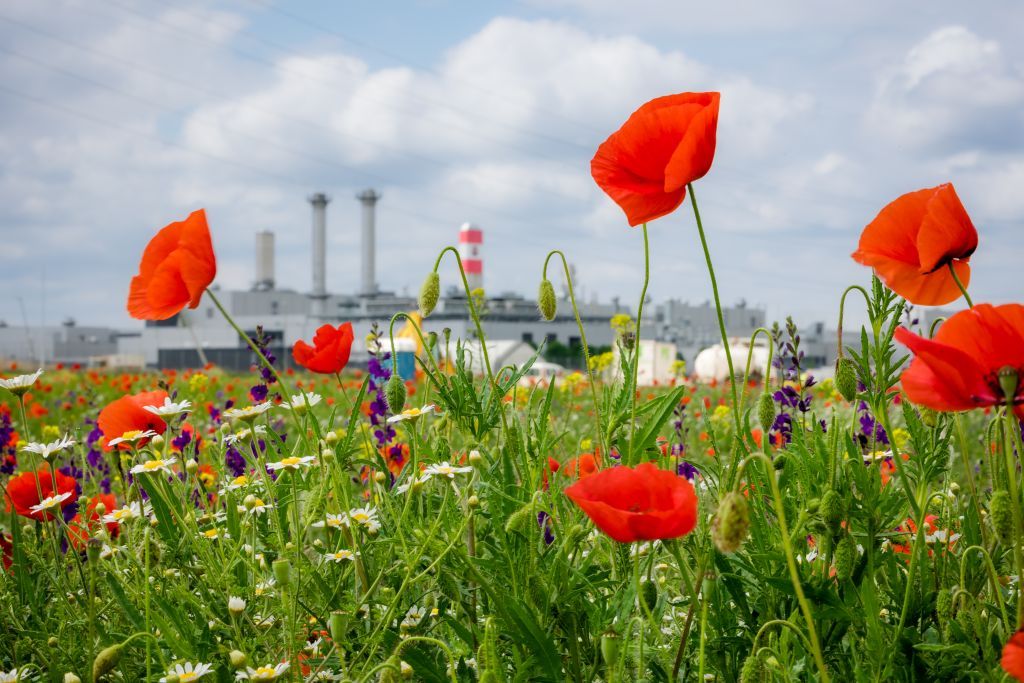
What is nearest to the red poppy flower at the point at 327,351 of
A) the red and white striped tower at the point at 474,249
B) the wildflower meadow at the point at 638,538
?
the wildflower meadow at the point at 638,538

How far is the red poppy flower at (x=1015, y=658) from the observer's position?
34.5 inches

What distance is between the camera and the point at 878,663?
4.29 feet

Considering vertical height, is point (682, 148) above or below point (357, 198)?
below

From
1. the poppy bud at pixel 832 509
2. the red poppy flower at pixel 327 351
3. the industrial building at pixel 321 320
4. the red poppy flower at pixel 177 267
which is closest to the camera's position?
the poppy bud at pixel 832 509

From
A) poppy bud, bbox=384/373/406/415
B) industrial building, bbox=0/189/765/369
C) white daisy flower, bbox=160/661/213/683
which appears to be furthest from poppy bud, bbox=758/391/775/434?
industrial building, bbox=0/189/765/369

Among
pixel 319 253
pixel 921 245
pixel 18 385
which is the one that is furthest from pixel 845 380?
pixel 319 253

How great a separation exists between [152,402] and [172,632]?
0.64 m

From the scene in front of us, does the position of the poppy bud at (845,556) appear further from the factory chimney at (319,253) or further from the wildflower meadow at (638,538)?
the factory chimney at (319,253)

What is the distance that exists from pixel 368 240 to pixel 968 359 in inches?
2388

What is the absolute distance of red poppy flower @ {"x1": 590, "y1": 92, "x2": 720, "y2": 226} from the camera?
1.33 meters

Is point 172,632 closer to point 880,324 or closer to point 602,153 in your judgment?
point 602,153

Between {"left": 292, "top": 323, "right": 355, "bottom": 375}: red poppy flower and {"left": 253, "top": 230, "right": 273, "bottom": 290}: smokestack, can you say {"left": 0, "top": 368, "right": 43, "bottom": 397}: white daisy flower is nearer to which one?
{"left": 292, "top": 323, "right": 355, "bottom": 375}: red poppy flower

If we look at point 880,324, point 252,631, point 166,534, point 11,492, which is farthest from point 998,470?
point 11,492

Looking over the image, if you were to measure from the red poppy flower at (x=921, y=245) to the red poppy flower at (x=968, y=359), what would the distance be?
290 millimetres
